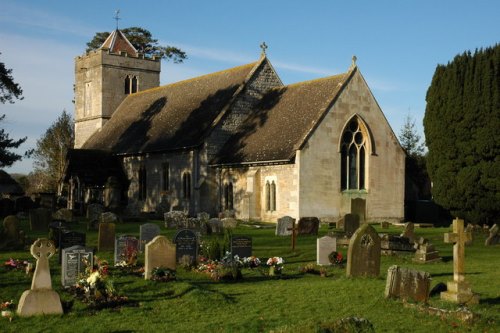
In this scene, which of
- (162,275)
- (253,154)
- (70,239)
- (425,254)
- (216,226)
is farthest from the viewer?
(253,154)

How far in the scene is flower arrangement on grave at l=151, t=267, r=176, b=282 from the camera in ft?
50.2

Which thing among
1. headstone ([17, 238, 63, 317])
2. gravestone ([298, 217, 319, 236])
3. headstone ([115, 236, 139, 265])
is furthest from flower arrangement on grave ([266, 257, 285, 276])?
gravestone ([298, 217, 319, 236])

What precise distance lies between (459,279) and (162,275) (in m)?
6.27

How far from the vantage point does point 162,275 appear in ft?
50.5

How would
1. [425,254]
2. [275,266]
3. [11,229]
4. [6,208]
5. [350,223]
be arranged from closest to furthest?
[275,266] < [425,254] < [11,229] < [350,223] < [6,208]

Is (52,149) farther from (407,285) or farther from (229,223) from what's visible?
(407,285)

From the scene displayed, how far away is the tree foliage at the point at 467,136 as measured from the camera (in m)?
28.8

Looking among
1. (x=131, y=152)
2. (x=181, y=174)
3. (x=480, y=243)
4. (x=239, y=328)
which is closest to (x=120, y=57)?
(x=131, y=152)

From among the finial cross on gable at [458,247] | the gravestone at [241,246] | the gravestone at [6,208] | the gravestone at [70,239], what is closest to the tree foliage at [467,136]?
the gravestone at [241,246]

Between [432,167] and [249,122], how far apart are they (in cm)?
1122

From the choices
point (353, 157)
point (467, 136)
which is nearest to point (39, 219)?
point (353, 157)

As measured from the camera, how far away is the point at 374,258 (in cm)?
1612

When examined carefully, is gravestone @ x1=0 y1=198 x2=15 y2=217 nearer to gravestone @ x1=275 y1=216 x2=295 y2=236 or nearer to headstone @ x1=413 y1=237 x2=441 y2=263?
gravestone @ x1=275 y1=216 x2=295 y2=236

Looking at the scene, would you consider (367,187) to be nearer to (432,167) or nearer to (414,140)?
(432,167)
